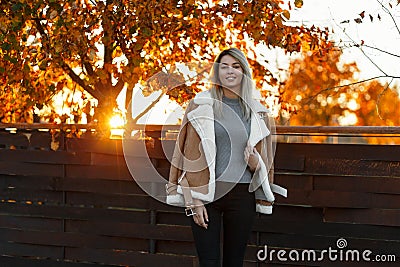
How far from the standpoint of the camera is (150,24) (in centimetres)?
512

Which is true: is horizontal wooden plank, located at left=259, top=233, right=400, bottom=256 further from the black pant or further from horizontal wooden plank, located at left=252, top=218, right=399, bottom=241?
the black pant

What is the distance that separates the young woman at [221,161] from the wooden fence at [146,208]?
1023 millimetres

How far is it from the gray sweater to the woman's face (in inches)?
6.7

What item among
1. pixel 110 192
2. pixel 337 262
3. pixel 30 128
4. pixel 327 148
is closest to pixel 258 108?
pixel 327 148

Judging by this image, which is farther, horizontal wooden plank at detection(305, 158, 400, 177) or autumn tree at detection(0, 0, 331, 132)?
autumn tree at detection(0, 0, 331, 132)

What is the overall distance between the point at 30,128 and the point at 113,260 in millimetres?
1191

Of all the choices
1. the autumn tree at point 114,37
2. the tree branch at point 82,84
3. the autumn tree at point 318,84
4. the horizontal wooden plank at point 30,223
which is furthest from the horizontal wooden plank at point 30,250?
the autumn tree at point 318,84

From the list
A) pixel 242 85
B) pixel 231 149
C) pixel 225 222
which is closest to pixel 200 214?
pixel 225 222

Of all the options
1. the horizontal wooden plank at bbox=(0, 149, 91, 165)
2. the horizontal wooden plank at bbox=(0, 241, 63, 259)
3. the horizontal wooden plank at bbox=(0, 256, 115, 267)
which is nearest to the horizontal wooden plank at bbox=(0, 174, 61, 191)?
the horizontal wooden plank at bbox=(0, 149, 91, 165)

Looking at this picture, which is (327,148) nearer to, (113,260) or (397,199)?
(397,199)

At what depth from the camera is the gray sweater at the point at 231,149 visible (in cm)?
407

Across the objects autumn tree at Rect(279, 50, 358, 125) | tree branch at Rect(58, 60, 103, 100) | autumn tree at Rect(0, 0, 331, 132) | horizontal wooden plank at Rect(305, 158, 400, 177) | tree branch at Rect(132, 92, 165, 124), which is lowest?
horizontal wooden plank at Rect(305, 158, 400, 177)

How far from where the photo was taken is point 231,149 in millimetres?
4086

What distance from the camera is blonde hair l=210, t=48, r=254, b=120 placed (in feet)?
13.5
